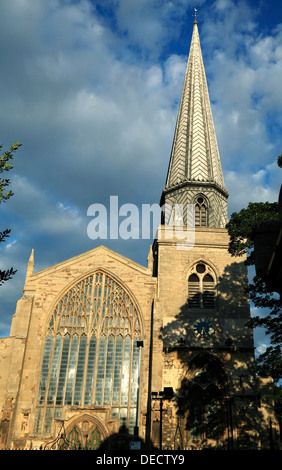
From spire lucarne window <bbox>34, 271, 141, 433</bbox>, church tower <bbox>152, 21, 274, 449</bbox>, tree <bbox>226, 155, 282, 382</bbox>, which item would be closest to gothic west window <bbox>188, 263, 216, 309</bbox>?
church tower <bbox>152, 21, 274, 449</bbox>

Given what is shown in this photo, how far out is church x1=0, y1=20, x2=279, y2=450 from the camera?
20734 mm

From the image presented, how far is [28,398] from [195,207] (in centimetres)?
1602

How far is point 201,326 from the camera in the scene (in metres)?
23.2

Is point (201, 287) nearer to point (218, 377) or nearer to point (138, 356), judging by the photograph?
point (218, 377)

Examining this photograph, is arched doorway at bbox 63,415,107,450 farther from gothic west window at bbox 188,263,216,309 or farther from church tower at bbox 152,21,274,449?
gothic west window at bbox 188,263,216,309

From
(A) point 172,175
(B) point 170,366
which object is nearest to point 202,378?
(B) point 170,366

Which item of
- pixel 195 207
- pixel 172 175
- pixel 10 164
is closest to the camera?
pixel 10 164

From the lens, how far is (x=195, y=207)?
28.7 m

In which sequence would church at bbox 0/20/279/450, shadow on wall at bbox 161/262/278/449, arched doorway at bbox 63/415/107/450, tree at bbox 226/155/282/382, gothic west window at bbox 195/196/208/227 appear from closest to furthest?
tree at bbox 226/155/282/382 < shadow on wall at bbox 161/262/278/449 < church at bbox 0/20/279/450 < arched doorway at bbox 63/415/107/450 < gothic west window at bbox 195/196/208/227

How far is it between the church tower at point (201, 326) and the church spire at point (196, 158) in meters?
0.09

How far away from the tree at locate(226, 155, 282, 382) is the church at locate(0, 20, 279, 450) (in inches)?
162

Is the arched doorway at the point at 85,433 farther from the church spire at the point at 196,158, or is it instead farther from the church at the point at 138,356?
the church spire at the point at 196,158

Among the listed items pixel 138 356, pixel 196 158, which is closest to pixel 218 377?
pixel 138 356
